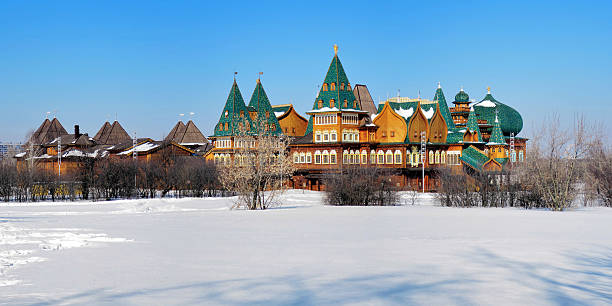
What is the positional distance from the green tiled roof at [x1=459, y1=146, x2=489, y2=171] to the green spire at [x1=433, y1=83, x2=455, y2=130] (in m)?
3.04

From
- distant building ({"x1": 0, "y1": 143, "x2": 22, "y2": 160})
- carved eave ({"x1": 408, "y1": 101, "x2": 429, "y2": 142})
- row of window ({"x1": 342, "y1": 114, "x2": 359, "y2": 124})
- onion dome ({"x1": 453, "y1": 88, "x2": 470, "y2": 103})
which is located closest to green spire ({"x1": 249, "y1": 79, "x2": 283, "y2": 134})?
row of window ({"x1": 342, "y1": 114, "x2": 359, "y2": 124})

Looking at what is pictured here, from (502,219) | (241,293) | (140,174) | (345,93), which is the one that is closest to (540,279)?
(241,293)

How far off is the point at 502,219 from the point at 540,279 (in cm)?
1459

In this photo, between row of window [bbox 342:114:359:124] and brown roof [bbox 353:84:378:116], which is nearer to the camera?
row of window [bbox 342:114:359:124]

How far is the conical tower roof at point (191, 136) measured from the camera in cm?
8956

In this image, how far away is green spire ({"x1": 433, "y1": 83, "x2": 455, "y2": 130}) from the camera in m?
65.2

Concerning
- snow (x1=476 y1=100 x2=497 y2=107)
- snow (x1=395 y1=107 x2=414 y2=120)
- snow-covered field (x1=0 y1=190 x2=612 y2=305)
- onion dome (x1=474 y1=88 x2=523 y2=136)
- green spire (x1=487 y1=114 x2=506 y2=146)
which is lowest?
snow-covered field (x1=0 y1=190 x2=612 y2=305)

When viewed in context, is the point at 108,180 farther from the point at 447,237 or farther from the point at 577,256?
the point at 577,256

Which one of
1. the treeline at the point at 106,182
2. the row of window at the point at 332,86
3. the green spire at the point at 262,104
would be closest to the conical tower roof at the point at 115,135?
the green spire at the point at 262,104

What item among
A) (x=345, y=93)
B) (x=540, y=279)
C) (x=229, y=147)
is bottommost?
(x=540, y=279)

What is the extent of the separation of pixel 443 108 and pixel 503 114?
798 inches

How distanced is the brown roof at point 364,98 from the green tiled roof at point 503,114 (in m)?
20.1

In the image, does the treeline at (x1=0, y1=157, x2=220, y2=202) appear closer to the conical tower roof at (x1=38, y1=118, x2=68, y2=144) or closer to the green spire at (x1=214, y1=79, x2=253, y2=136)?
the green spire at (x1=214, y1=79, x2=253, y2=136)

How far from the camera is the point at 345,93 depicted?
58.6 metres
